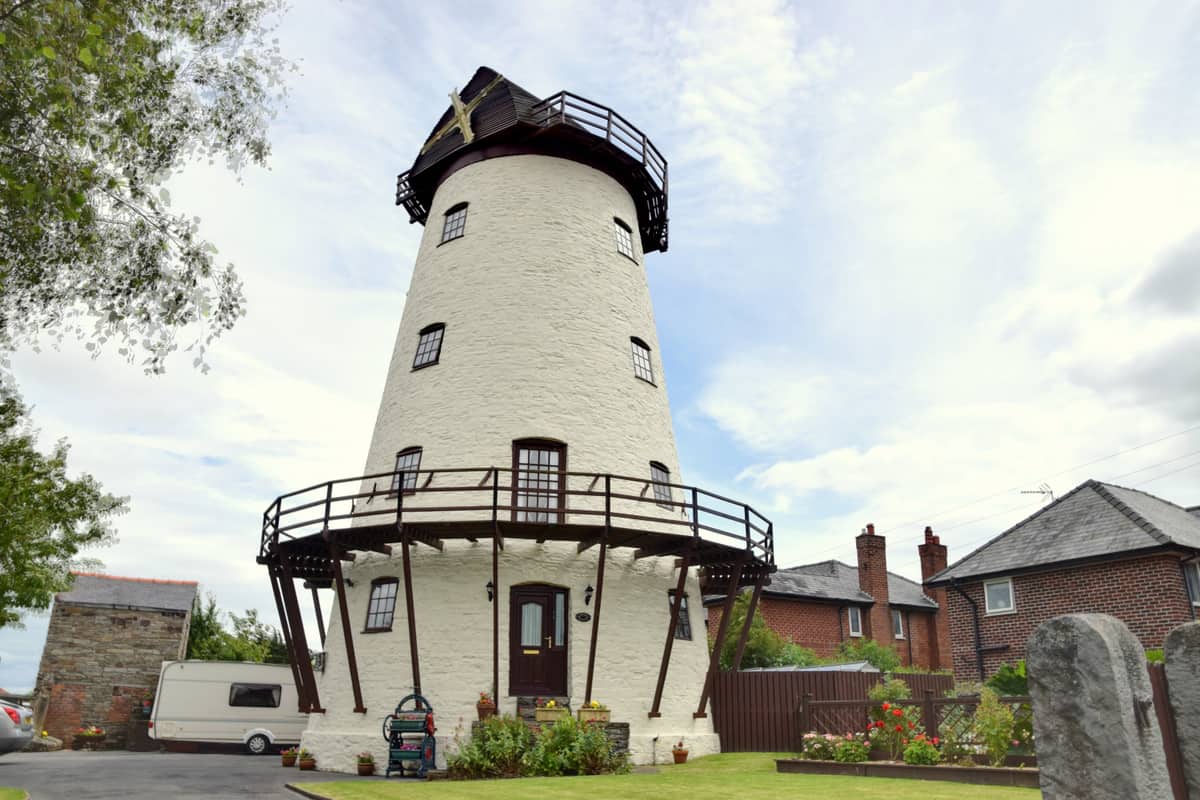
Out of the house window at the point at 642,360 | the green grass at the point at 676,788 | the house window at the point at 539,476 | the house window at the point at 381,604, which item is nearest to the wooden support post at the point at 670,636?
the house window at the point at 539,476

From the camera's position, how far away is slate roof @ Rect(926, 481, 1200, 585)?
2131 centimetres

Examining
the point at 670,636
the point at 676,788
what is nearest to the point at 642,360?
the point at 670,636

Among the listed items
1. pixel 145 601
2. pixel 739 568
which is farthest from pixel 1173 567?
pixel 145 601

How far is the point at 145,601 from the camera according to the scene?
103ft

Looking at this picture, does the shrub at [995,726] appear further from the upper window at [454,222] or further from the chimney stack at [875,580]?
the chimney stack at [875,580]

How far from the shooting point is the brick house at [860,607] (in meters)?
32.1

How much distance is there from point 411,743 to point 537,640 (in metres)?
2.98

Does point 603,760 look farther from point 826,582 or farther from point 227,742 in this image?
point 826,582

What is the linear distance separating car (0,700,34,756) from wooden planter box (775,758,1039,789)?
13889 millimetres

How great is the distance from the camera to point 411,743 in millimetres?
14781

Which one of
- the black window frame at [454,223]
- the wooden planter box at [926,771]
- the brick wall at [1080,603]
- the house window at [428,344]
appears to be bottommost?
the wooden planter box at [926,771]

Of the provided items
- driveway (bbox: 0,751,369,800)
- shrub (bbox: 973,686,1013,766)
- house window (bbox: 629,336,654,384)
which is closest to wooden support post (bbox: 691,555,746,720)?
house window (bbox: 629,336,654,384)

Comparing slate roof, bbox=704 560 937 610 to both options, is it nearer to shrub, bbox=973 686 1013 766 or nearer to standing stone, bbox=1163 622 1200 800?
shrub, bbox=973 686 1013 766

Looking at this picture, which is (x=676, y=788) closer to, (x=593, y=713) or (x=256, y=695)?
(x=593, y=713)
